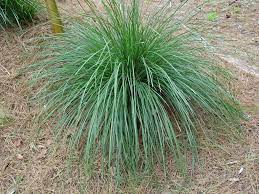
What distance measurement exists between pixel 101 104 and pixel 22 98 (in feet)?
2.88

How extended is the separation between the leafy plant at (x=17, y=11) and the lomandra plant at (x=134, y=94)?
884mm

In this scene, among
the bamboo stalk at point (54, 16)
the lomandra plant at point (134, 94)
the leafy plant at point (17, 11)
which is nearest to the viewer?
the lomandra plant at point (134, 94)

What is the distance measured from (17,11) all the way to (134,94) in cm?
177

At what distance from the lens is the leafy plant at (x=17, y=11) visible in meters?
3.58

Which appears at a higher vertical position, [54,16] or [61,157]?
[54,16]

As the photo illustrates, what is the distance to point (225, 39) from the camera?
4129 millimetres

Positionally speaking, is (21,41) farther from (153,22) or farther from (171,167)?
(171,167)

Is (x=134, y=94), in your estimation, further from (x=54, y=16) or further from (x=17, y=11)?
(x=17, y=11)

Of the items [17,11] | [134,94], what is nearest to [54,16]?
[17,11]

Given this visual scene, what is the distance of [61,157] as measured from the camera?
279 centimetres

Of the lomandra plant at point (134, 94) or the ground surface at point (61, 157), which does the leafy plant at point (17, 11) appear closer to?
the ground surface at point (61, 157)

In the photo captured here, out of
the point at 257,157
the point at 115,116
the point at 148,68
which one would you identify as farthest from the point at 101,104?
the point at 257,157

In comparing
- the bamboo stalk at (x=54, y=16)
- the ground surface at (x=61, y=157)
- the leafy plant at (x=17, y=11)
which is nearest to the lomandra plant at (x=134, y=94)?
the ground surface at (x=61, y=157)

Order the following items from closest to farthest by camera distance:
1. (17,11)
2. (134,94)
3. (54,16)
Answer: (134,94) < (54,16) < (17,11)
